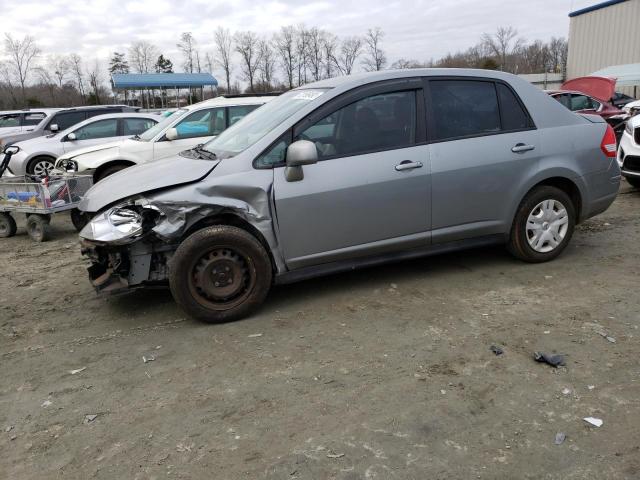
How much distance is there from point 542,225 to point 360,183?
1.99 m

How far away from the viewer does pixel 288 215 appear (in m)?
4.13

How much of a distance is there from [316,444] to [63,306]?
10.2 feet

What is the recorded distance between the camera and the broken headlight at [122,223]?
156 inches

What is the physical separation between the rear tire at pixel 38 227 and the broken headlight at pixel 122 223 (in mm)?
3834

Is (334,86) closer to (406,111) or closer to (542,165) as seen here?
(406,111)

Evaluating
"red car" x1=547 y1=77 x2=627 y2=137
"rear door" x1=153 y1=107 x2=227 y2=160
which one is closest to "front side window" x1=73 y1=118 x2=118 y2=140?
"rear door" x1=153 y1=107 x2=227 y2=160

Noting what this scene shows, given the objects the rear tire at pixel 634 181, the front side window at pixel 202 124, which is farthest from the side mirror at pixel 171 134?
the rear tire at pixel 634 181

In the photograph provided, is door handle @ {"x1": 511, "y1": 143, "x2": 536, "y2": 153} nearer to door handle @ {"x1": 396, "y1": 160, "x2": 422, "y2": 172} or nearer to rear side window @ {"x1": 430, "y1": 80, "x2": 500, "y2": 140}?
rear side window @ {"x1": 430, "y1": 80, "x2": 500, "y2": 140}

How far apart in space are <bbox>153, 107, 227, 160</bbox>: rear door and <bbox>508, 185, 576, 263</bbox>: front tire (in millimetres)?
5514

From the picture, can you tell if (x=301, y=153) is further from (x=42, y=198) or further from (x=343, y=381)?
(x=42, y=198)

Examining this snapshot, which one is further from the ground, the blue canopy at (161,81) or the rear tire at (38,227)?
the blue canopy at (161,81)

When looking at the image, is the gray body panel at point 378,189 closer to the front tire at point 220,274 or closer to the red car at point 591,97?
the front tire at point 220,274

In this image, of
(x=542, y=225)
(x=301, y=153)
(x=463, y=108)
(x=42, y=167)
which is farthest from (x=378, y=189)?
(x=42, y=167)

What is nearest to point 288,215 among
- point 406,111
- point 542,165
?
point 406,111
